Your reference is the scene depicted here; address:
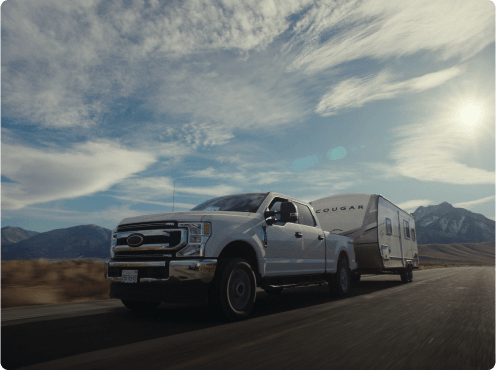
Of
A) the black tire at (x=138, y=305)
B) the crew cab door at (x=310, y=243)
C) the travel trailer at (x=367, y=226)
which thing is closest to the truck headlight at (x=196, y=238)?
the black tire at (x=138, y=305)

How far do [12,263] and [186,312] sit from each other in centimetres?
678

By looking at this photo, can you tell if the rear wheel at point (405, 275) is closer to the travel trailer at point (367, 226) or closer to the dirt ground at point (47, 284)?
the travel trailer at point (367, 226)

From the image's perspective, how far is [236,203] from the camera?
736cm

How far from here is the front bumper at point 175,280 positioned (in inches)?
206

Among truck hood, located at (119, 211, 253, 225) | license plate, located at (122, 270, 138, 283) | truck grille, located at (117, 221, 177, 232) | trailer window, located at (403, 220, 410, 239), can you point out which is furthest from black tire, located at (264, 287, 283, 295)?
trailer window, located at (403, 220, 410, 239)

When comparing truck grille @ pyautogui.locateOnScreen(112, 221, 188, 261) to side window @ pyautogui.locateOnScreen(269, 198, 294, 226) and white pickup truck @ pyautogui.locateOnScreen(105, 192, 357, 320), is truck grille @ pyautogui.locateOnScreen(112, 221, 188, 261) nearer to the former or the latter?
white pickup truck @ pyautogui.locateOnScreen(105, 192, 357, 320)

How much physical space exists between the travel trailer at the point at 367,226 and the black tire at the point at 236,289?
6658 millimetres

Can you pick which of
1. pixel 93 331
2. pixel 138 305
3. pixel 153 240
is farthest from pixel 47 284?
pixel 153 240

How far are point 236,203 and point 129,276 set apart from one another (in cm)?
255

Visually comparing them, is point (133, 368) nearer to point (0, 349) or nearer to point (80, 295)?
point (0, 349)

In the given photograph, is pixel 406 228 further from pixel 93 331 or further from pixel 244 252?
pixel 93 331

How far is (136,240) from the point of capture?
584cm

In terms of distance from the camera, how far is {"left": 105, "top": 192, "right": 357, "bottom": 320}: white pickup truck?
5312 mm

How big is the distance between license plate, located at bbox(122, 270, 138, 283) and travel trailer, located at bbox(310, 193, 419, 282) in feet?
26.5
